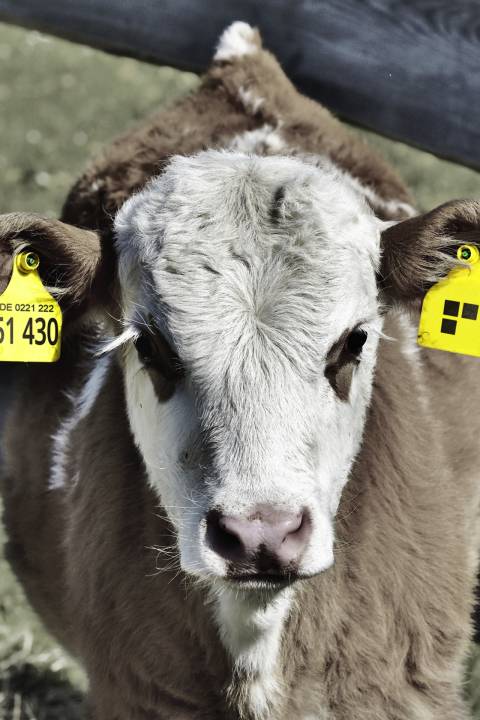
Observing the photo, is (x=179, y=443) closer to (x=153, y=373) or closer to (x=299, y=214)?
(x=153, y=373)

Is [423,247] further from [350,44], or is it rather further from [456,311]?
[350,44]

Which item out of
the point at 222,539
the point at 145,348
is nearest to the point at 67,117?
the point at 145,348

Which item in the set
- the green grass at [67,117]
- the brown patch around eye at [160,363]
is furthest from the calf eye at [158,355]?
the green grass at [67,117]

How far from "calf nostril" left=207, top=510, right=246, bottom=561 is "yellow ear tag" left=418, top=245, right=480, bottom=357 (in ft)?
3.14

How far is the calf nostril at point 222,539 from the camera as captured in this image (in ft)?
8.32

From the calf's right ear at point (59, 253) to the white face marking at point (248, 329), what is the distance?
0.33 feet

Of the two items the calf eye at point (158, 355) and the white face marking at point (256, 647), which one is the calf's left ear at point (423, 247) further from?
the white face marking at point (256, 647)

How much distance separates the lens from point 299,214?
306cm

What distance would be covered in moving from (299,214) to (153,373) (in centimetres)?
59

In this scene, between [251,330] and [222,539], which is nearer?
[222,539]

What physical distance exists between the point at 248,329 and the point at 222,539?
532mm

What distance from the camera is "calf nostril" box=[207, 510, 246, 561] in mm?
2535

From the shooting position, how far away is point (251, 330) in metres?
2.79

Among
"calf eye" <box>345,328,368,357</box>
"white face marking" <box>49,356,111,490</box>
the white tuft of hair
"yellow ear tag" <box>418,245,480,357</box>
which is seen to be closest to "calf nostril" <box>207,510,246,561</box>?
"calf eye" <box>345,328,368,357</box>
